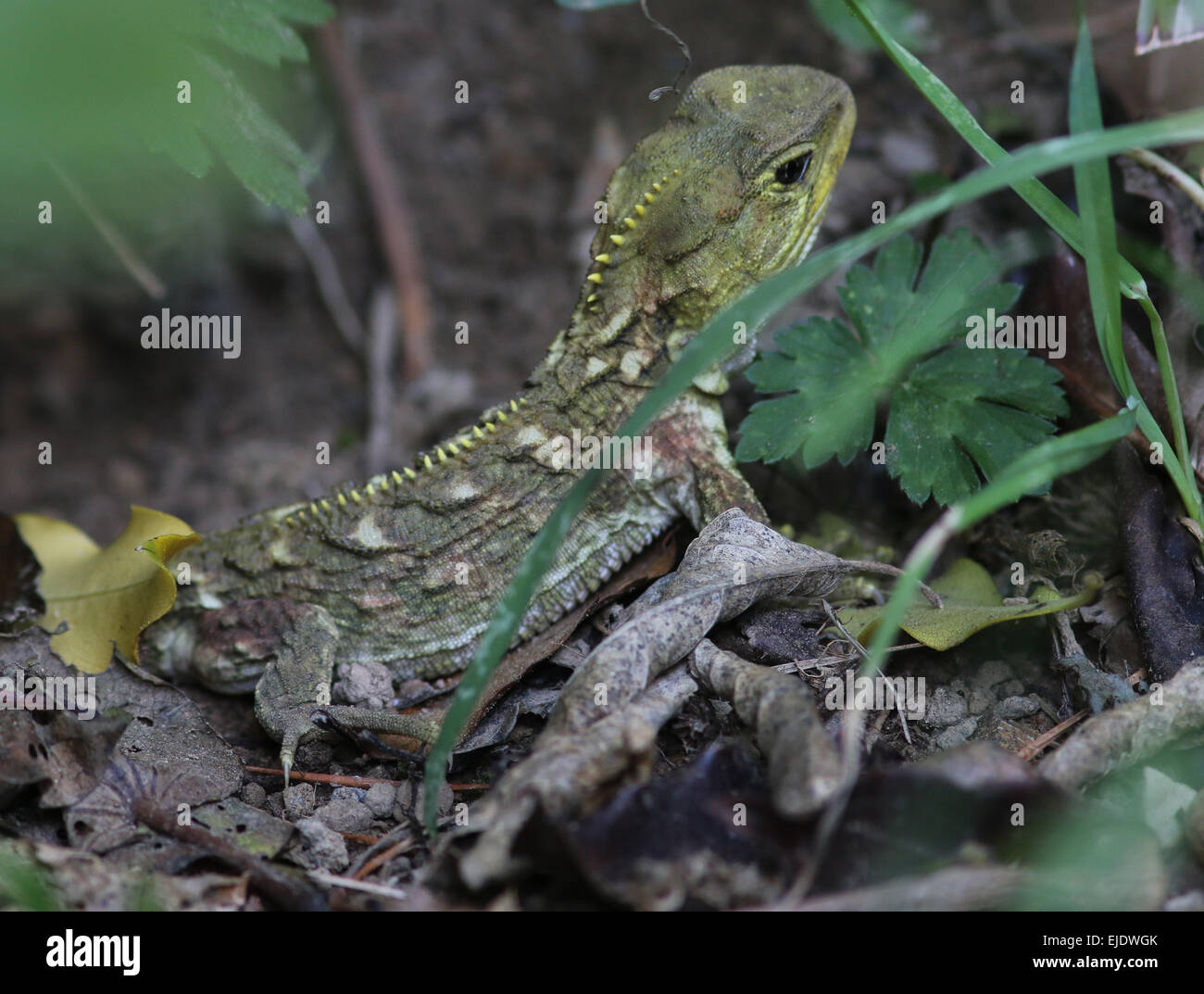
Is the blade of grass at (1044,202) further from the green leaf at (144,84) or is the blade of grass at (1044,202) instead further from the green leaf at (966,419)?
the green leaf at (144,84)

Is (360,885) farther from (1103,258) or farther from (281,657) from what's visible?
(1103,258)

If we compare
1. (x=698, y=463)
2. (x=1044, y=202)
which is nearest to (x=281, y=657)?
(x=698, y=463)

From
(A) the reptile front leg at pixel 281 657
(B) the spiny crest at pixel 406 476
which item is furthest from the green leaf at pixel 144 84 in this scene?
(A) the reptile front leg at pixel 281 657

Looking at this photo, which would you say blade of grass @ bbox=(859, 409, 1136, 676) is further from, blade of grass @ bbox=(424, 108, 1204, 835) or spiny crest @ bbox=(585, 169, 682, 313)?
spiny crest @ bbox=(585, 169, 682, 313)

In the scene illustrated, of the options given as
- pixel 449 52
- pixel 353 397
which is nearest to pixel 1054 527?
pixel 353 397

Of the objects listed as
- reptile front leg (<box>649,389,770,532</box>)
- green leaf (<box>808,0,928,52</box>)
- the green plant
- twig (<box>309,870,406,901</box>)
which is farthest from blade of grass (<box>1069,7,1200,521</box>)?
twig (<box>309,870,406,901</box>)
